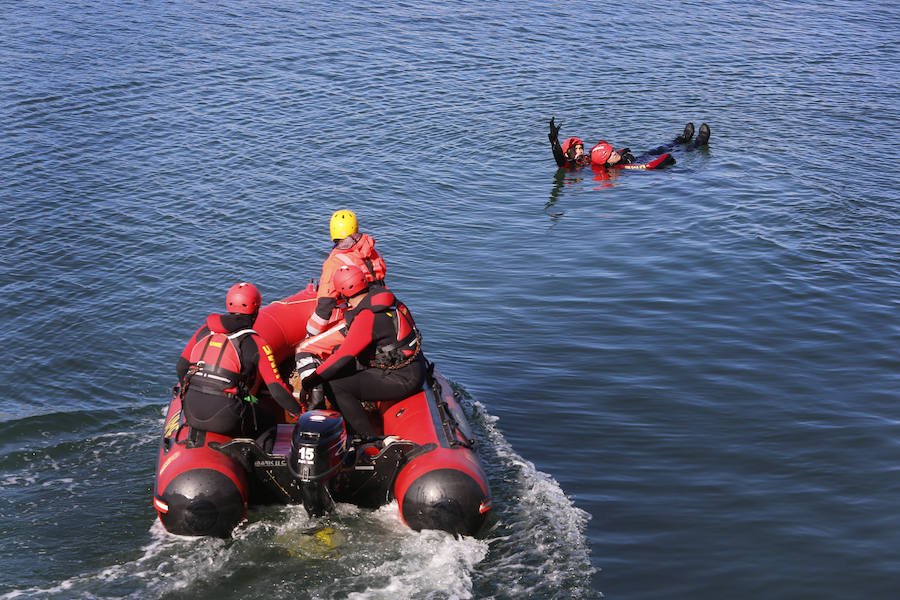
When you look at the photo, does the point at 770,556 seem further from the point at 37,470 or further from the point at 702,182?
the point at 702,182

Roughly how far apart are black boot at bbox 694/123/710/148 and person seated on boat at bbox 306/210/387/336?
32.3ft

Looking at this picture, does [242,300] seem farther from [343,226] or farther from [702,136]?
[702,136]

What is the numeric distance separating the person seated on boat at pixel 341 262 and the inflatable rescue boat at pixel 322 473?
1.01m

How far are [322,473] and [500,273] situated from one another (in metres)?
6.05

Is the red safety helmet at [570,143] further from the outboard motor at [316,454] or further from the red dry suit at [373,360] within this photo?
the outboard motor at [316,454]

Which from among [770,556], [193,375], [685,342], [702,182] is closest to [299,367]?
[193,375]

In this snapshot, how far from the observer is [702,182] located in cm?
1457

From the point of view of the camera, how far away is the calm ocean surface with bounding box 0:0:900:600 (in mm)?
6027

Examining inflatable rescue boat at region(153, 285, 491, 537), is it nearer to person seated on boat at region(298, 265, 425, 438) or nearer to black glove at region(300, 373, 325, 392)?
person seated on boat at region(298, 265, 425, 438)

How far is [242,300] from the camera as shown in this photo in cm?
597

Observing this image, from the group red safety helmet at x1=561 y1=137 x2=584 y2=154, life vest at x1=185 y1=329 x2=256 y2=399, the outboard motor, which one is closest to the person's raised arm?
red safety helmet at x1=561 y1=137 x2=584 y2=154

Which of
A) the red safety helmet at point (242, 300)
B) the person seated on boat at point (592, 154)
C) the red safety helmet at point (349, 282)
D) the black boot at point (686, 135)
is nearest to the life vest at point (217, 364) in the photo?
the red safety helmet at point (242, 300)

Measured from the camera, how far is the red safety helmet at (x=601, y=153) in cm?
1478

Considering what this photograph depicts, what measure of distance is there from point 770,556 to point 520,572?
5.83 feet
